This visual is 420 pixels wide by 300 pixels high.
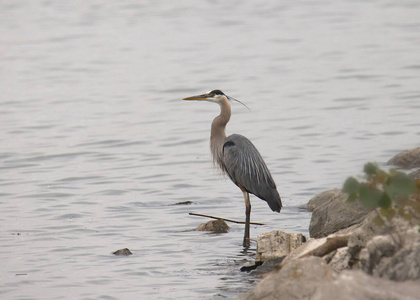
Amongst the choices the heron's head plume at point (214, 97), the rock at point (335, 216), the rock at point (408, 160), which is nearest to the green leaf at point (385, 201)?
the rock at point (335, 216)

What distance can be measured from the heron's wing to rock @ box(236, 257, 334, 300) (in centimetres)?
398

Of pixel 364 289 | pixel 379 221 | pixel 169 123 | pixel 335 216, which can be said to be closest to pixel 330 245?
pixel 379 221

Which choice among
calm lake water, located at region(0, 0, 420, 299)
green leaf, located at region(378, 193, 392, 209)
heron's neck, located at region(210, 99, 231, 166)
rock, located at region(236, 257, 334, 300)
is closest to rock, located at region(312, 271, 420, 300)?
rock, located at region(236, 257, 334, 300)

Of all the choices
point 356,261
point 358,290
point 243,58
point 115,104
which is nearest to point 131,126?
point 115,104

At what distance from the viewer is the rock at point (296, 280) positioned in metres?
5.36

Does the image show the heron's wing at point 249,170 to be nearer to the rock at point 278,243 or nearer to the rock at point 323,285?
the rock at point 278,243

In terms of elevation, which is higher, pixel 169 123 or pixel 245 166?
pixel 245 166

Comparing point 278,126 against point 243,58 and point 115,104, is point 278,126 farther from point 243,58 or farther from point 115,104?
point 243,58

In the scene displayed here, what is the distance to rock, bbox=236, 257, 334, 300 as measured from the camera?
536 centimetres

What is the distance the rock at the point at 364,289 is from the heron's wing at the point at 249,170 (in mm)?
4814

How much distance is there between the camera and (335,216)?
26.3ft

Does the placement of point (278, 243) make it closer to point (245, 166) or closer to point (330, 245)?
point (330, 245)

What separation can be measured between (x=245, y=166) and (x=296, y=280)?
445 cm

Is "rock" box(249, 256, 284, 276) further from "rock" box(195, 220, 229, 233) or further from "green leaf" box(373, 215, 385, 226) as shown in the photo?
"green leaf" box(373, 215, 385, 226)
